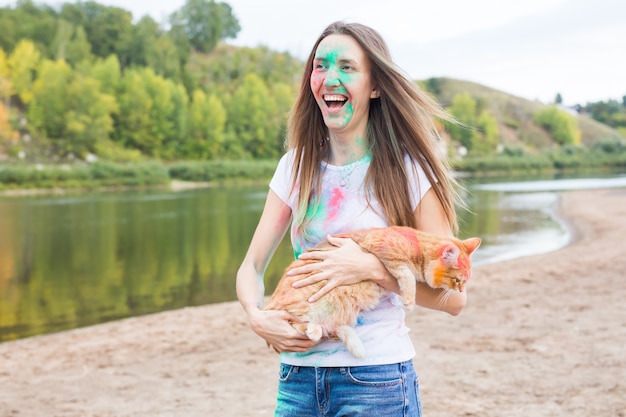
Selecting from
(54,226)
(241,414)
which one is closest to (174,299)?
(241,414)

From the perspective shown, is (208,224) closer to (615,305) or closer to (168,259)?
(168,259)

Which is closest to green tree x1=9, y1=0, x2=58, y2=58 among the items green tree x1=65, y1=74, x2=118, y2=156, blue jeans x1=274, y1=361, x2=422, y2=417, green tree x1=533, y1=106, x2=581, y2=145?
green tree x1=65, y1=74, x2=118, y2=156

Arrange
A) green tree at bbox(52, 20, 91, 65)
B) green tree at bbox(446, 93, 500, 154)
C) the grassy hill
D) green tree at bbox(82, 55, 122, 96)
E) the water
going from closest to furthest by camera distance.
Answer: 1. the water
2. green tree at bbox(82, 55, 122, 96)
3. green tree at bbox(52, 20, 91, 65)
4. green tree at bbox(446, 93, 500, 154)
5. the grassy hill

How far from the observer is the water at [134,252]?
1210 centimetres

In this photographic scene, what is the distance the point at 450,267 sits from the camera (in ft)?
6.97

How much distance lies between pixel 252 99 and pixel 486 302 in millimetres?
78257

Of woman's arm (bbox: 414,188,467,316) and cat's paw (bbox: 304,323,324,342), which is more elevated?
woman's arm (bbox: 414,188,467,316)

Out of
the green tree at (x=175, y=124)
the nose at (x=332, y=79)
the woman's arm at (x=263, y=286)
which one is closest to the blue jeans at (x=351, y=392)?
the woman's arm at (x=263, y=286)

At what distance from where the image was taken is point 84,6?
371 feet

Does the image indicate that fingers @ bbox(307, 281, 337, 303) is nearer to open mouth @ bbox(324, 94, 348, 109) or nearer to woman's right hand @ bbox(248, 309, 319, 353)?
woman's right hand @ bbox(248, 309, 319, 353)

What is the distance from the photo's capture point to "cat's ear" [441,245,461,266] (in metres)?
2.10

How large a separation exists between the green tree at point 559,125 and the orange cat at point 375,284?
425 feet

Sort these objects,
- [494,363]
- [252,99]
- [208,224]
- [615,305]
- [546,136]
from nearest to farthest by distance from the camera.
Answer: [494,363] < [615,305] < [208,224] < [252,99] < [546,136]

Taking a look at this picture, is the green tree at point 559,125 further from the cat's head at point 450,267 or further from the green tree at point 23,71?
the cat's head at point 450,267
